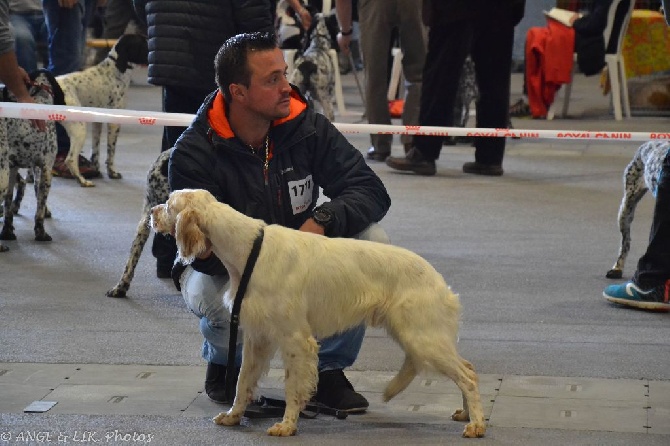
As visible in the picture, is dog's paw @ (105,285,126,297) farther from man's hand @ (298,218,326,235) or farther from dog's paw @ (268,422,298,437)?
dog's paw @ (268,422,298,437)

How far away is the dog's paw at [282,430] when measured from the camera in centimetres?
350

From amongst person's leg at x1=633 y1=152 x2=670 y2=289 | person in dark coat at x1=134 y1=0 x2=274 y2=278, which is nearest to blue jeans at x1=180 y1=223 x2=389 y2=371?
person's leg at x1=633 y1=152 x2=670 y2=289

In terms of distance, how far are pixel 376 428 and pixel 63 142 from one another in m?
5.70

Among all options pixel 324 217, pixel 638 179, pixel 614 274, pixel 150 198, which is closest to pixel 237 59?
pixel 324 217

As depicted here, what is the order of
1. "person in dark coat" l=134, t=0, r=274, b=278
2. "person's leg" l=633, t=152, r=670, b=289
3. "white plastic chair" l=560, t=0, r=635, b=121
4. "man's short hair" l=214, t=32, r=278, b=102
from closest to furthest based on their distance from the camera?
"man's short hair" l=214, t=32, r=278, b=102, "person's leg" l=633, t=152, r=670, b=289, "person in dark coat" l=134, t=0, r=274, b=278, "white plastic chair" l=560, t=0, r=635, b=121

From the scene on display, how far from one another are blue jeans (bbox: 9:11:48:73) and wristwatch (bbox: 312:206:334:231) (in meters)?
5.14

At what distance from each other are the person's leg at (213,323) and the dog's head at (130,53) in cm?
495

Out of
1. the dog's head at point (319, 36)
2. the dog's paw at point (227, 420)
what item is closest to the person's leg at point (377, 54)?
the dog's head at point (319, 36)

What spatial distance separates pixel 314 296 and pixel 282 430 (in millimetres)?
417

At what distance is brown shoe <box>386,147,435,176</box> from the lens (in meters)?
8.94

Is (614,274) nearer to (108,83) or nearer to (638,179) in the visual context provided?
(638,179)

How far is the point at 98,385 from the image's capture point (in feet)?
13.3

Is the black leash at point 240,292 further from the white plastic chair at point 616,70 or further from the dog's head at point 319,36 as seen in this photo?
the white plastic chair at point 616,70

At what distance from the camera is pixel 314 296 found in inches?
135
